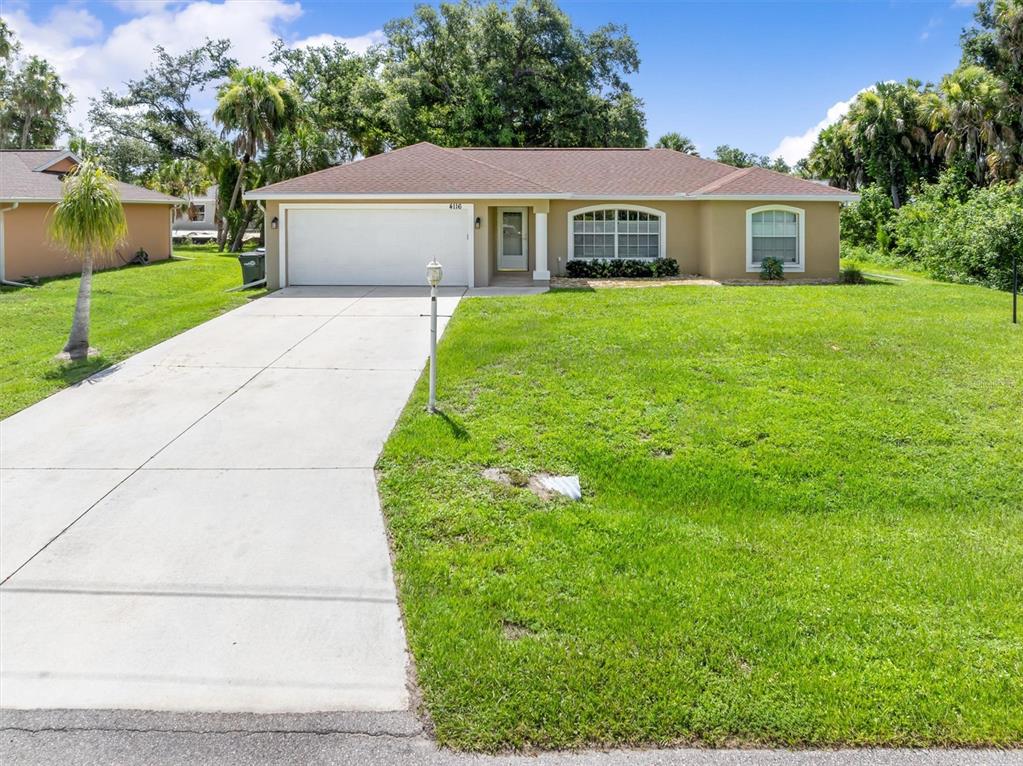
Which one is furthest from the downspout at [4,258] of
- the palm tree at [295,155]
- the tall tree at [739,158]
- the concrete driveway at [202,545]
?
the tall tree at [739,158]

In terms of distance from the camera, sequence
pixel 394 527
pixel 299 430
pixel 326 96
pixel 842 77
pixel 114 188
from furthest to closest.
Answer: pixel 326 96 → pixel 842 77 → pixel 114 188 → pixel 299 430 → pixel 394 527

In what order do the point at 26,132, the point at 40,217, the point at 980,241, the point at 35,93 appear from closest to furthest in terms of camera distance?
the point at 980,241 → the point at 40,217 → the point at 35,93 → the point at 26,132

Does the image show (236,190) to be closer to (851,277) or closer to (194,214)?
(194,214)

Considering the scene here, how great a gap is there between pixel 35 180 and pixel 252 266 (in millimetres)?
9223

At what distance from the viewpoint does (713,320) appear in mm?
12320

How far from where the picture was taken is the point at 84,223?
11.1 meters

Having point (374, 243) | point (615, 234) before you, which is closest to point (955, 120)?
point (615, 234)

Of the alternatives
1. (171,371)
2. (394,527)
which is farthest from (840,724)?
(171,371)

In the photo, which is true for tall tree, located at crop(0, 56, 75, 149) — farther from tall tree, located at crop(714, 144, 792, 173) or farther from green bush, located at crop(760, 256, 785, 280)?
tall tree, located at crop(714, 144, 792, 173)

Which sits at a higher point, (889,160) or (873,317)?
(889,160)

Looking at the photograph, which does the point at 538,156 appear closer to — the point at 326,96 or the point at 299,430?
the point at 299,430

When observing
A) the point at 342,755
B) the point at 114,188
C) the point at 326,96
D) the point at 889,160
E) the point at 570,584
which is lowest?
the point at 342,755

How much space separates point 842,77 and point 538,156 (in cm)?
1397

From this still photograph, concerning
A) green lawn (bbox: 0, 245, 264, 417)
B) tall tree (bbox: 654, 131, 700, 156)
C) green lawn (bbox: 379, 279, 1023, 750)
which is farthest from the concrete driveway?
tall tree (bbox: 654, 131, 700, 156)
